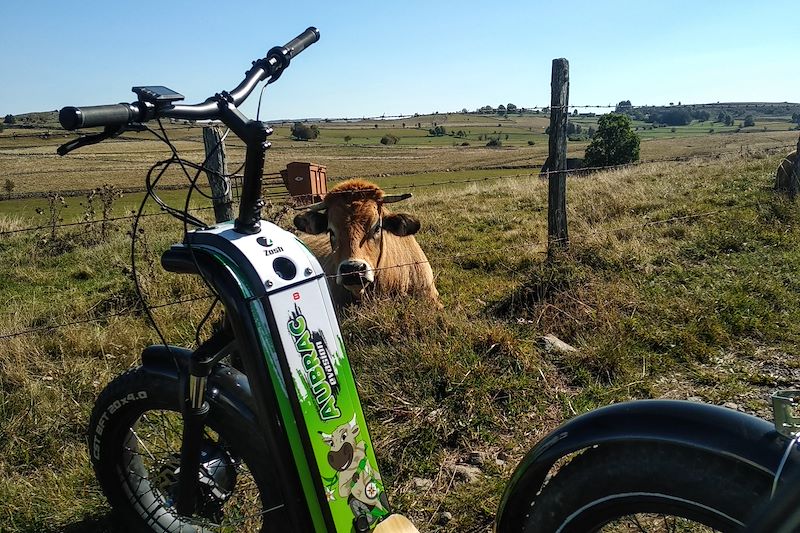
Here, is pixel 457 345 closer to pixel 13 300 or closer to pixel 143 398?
pixel 143 398

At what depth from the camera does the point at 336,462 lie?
2.12 meters

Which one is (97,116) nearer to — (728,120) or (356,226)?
(356,226)

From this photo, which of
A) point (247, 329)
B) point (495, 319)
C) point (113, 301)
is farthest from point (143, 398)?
point (113, 301)

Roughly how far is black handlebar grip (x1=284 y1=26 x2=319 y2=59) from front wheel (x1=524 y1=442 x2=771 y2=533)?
6.61ft

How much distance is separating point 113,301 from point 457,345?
440cm

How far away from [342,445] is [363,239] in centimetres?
380

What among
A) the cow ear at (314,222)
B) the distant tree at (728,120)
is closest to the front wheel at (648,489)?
the cow ear at (314,222)

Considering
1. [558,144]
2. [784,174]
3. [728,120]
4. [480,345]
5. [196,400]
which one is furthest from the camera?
[728,120]

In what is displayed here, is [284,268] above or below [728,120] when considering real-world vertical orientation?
below

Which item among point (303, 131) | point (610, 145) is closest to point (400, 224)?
point (303, 131)

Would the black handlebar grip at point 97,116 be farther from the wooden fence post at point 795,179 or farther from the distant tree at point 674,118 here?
the distant tree at point 674,118

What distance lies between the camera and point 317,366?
2094 millimetres

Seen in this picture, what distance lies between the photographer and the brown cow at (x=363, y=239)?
562 centimetres

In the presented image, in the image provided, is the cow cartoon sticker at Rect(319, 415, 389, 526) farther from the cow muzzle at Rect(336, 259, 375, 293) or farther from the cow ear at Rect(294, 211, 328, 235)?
the cow ear at Rect(294, 211, 328, 235)
